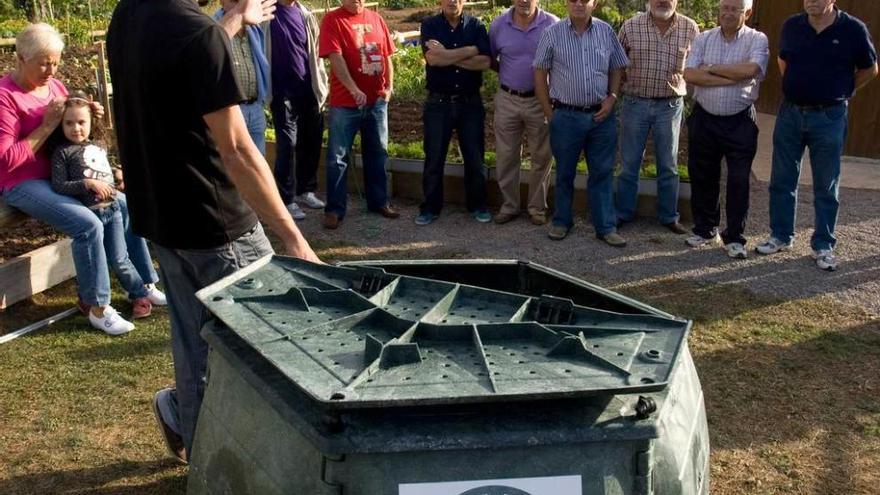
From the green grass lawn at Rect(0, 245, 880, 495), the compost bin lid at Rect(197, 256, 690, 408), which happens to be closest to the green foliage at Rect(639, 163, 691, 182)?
the green grass lawn at Rect(0, 245, 880, 495)

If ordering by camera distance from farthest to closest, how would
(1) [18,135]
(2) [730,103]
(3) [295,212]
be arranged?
(3) [295,212] < (2) [730,103] < (1) [18,135]

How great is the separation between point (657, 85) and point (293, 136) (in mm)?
3174

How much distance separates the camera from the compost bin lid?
2.21 meters

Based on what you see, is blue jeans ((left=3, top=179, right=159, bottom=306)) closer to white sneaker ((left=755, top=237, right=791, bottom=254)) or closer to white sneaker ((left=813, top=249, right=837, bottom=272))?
white sneaker ((left=755, top=237, right=791, bottom=254))

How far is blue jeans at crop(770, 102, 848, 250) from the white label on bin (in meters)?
5.41

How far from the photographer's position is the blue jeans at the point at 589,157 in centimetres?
731

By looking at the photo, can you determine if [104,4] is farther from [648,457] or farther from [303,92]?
[648,457]

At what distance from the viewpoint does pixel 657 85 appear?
736cm

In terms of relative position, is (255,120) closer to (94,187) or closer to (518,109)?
(94,187)

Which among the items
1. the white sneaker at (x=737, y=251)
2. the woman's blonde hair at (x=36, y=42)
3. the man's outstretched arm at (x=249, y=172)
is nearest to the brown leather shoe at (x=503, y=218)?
the white sneaker at (x=737, y=251)

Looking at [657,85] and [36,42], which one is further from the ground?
[36,42]

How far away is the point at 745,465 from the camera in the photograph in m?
4.30

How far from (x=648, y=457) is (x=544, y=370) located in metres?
0.34

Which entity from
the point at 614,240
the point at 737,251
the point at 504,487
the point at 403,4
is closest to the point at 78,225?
the point at 614,240
